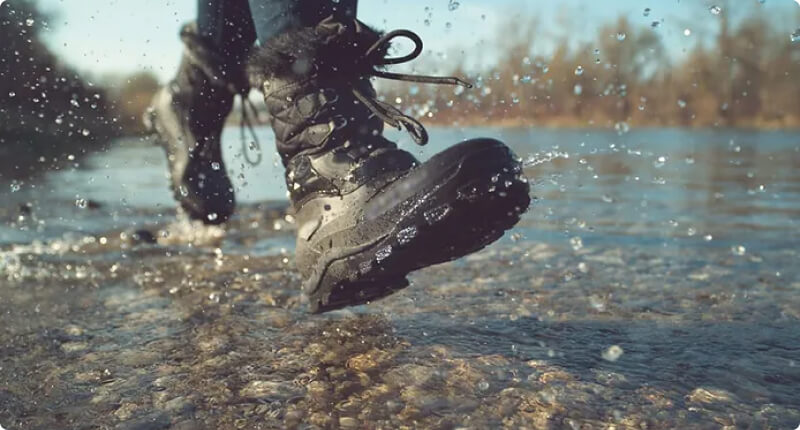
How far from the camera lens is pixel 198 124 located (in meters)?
2.43

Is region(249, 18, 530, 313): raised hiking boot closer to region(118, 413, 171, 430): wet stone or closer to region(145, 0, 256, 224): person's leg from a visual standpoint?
region(118, 413, 171, 430): wet stone

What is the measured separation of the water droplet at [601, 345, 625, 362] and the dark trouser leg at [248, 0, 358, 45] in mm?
880

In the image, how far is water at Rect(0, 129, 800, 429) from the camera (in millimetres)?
1106

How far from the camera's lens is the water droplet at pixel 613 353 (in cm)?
134

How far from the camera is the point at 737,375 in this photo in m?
1.24

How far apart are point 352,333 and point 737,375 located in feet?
2.52

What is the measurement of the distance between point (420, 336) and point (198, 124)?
4.40 ft

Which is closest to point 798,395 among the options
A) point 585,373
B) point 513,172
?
point 585,373

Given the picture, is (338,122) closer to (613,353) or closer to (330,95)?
(330,95)

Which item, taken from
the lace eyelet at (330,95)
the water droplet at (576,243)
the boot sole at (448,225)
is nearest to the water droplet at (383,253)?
the boot sole at (448,225)

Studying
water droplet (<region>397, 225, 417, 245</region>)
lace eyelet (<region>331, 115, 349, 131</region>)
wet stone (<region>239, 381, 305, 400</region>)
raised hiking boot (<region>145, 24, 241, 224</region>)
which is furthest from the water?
lace eyelet (<region>331, 115, 349, 131</region>)

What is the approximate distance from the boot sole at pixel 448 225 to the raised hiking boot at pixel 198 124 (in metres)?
1.11

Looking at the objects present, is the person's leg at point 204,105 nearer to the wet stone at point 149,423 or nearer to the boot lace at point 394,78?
the boot lace at point 394,78

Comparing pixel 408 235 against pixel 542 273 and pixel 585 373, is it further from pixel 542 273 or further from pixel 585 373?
pixel 542 273
